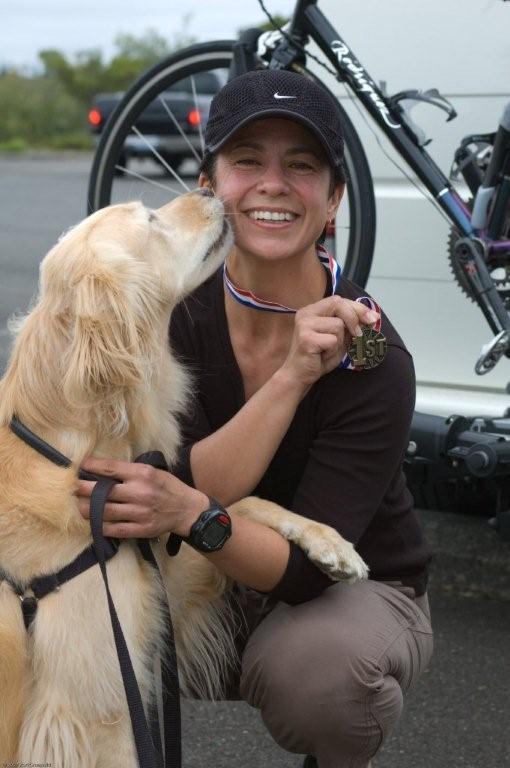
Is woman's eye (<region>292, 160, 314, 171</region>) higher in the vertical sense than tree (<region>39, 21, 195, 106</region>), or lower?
lower

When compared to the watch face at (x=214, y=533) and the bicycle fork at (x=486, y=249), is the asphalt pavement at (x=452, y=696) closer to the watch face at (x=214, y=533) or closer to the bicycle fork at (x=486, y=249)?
the bicycle fork at (x=486, y=249)

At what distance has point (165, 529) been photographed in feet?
7.77

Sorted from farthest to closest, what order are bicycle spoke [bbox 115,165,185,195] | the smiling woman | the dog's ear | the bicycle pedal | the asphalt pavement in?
bicycle spoke [bbox 115,165,185,195] < the bicycle pedal < the asphalt pavement < the smiling woman < the dog's ear

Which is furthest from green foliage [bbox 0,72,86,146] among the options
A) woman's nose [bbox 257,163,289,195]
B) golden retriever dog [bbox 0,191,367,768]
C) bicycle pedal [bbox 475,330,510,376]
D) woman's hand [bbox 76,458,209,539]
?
woman's hand [bbox 76,458,209,539]

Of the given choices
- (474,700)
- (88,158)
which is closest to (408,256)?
(474,700)

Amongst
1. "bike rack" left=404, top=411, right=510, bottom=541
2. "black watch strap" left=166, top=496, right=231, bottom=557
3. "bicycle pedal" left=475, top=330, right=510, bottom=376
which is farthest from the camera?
"bicycle pedal" left=475, top=330, right=510, bottom=376

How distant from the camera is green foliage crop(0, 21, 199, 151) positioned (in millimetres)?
29794

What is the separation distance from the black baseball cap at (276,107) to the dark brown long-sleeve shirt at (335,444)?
0.38m

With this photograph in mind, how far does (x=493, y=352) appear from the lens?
358 centimetres

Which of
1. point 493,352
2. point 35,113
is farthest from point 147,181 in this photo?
point 35,113

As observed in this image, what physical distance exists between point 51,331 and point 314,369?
1.83 feet

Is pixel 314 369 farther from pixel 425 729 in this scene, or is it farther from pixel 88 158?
pixel 88 158

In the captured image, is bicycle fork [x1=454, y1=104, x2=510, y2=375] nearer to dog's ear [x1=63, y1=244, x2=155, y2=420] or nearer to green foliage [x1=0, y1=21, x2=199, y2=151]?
dog's ear [x1=63, y1=244, x2=155, y2=420]

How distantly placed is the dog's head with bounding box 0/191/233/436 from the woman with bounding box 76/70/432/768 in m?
0.14
